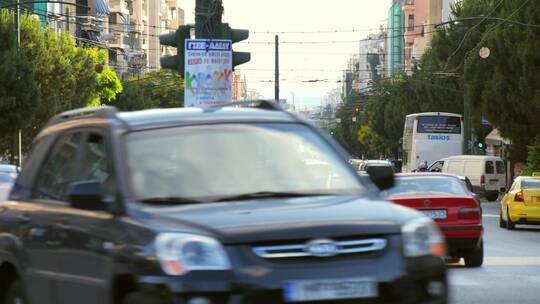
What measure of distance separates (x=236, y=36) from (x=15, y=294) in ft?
40.3

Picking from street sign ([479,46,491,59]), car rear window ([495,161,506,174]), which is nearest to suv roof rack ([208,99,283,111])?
car rear window ([495,161,506,174])

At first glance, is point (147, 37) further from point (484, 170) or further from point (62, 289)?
point (62, 289)

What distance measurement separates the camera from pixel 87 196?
7594 millimetres

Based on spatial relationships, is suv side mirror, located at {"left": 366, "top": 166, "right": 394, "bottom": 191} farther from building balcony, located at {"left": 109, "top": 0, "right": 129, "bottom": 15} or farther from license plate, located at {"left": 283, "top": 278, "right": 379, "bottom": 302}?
building balcony, located at {"left": 109, "top": 0, "right": 129, "bottom": 15}

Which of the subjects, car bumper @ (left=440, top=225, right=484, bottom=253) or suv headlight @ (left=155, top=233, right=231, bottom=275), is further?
car bumper @ (left=440, top=225, right=484, bottom=253)

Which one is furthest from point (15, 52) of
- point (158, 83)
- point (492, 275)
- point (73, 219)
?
point (158, 83)

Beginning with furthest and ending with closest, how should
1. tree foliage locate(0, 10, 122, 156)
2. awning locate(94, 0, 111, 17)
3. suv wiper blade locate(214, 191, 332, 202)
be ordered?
awning locate(94, 0, 111, 17) < tree foliage locate(0, 10, 122, 156) < suv wiper blade locate(214, 191, 332, 202)

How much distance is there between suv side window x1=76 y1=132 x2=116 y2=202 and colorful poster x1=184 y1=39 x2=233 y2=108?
12106 mm

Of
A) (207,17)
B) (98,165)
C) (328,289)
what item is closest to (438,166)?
(207,17)

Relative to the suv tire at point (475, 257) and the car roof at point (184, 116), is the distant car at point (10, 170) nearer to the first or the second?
the suv tire at point (475, 257)

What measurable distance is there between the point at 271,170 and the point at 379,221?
929mm

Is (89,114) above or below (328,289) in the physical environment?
above

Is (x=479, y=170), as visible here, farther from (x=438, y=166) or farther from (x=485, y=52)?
(x=485, y=52)

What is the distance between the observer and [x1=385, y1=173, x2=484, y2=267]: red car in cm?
1973
